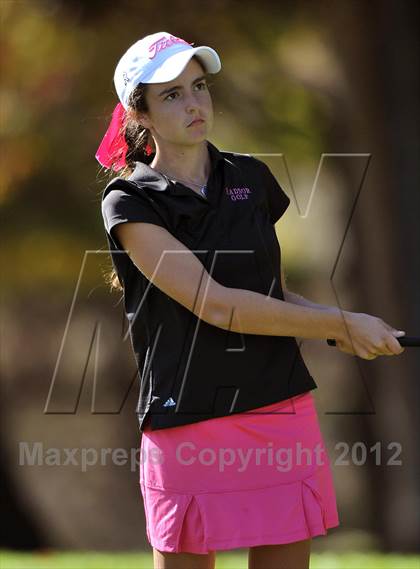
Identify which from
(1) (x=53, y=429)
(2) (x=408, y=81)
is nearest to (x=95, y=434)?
(1) (x=53, y=429)

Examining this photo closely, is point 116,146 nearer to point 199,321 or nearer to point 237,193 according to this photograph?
point 237,193

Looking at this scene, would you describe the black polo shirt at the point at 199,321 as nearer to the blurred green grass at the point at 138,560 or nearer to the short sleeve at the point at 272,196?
the short sleeve at the point at 272,196

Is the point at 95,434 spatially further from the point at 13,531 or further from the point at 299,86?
the point at 299,86

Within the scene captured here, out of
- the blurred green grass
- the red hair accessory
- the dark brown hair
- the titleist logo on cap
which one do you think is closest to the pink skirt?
the dark brown hair

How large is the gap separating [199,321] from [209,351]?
2.6 inches

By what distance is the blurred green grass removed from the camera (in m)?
A: 3.46

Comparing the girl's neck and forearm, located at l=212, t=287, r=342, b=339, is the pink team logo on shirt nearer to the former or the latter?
the girl's neck

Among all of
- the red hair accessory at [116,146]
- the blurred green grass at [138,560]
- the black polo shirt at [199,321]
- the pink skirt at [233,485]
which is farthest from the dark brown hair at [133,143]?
the blurred green grass at [138,560]

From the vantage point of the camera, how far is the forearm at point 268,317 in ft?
6.29

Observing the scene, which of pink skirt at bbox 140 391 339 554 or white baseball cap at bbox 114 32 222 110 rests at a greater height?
white baseball cap at bbox 114 32 222 110

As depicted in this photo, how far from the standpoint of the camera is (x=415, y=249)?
3455 mm

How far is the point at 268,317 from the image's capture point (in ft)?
6.33

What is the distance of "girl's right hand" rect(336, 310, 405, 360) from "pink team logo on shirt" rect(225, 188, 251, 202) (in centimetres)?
33

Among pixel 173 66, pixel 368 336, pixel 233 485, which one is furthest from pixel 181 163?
pixel 233 485
